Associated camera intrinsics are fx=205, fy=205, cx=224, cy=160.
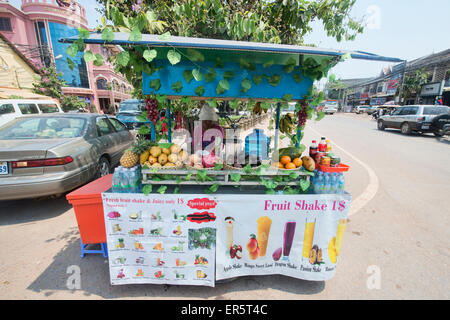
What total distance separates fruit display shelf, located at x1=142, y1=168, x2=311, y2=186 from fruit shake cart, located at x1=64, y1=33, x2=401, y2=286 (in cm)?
1

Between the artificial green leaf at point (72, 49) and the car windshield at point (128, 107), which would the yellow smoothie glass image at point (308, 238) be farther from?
the car windshield at point (128, 107)

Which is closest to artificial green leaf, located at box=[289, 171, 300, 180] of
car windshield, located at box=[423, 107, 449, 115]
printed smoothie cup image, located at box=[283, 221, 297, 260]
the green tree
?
printed smoothie cup image, located at box=[283, 221, 297, 260]

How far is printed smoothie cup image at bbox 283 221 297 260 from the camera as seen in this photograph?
2.18 metres

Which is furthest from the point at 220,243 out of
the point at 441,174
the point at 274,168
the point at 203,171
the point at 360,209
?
the point at 441,174

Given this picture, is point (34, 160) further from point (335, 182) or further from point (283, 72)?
point (335, 182)

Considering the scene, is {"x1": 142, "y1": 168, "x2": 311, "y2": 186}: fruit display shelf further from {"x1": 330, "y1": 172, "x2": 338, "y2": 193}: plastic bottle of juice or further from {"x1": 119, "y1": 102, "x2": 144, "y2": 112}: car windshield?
{"x1": 119, "y1": 102, "x2": 144, "y2": 112}: car windshield

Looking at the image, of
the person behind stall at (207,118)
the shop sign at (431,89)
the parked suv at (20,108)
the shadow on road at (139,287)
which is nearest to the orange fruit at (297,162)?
the person behind stall at (207,118)

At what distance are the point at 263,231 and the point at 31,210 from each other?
417 cm

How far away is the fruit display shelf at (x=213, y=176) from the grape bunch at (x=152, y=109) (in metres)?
0.69

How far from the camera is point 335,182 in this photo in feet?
7.29

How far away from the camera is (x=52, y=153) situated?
10.7 feet

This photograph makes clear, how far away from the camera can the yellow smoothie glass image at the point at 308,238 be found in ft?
7.18

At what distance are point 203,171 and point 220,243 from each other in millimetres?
782
